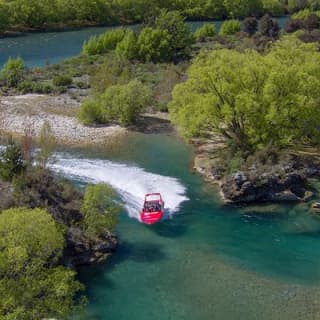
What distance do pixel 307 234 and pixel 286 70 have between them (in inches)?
610

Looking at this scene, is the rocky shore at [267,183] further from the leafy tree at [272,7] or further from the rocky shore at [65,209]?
the leafy tree at [272,7]

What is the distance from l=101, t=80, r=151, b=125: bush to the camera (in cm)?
6044

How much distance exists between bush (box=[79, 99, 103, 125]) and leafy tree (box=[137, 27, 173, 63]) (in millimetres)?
28656

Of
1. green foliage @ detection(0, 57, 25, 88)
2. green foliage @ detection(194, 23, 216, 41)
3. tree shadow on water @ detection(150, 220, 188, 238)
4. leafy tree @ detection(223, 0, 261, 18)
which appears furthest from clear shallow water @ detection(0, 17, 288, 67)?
tree shadow on water @ detection(150, 220, 188, 238)

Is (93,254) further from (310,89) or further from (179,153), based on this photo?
(310,89)

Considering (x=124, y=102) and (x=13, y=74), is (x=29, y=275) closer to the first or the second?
(x=124, y=102)

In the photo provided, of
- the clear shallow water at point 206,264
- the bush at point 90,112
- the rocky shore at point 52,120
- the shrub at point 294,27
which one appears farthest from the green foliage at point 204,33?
the clear shallow water at point 206,264

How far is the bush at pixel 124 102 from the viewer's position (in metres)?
60.4

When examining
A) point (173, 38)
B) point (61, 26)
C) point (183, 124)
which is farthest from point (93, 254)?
point (61, 26)

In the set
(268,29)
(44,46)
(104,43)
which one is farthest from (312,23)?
(44,46)

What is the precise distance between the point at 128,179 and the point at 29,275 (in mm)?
21199

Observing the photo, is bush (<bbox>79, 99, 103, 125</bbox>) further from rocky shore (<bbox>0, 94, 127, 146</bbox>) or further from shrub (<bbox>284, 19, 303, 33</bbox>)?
shrub (<bbox>284, 19, 303, 33</bbox>)

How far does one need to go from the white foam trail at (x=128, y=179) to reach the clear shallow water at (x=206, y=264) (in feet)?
0.56

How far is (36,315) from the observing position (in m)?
26.7
